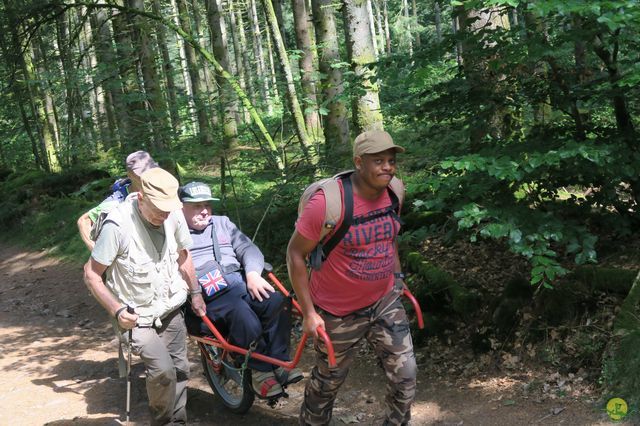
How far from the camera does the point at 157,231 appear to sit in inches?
169

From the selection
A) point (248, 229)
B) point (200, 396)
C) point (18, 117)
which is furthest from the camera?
point (18, 117)

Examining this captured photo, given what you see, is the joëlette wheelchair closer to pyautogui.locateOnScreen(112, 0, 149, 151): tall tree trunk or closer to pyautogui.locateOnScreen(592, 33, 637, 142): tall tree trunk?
pyautogui.locateOnScreen(592, 33, 637, 142): tall tree trunk

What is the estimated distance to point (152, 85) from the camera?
928 cm

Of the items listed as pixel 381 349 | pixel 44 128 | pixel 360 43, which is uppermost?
pixel 44 128

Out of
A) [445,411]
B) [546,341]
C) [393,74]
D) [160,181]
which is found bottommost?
[445,411]

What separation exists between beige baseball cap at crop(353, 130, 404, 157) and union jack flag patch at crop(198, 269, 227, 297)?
1.88m

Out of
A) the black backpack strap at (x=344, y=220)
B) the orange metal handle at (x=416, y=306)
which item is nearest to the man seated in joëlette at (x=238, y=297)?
the orange metal handle at (x=416, y=306)

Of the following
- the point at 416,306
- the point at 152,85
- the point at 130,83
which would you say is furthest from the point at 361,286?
the point at 130,83

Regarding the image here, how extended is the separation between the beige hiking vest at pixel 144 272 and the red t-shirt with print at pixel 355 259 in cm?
117

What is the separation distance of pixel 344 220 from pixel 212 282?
1.78 meters

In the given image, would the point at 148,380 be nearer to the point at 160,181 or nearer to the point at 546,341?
the point at 160,181

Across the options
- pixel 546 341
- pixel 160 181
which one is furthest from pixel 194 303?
pixel 546 341

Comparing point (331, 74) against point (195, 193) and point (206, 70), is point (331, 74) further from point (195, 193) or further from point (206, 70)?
point (195, 193)

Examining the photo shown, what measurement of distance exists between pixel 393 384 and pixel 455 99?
2606mm
